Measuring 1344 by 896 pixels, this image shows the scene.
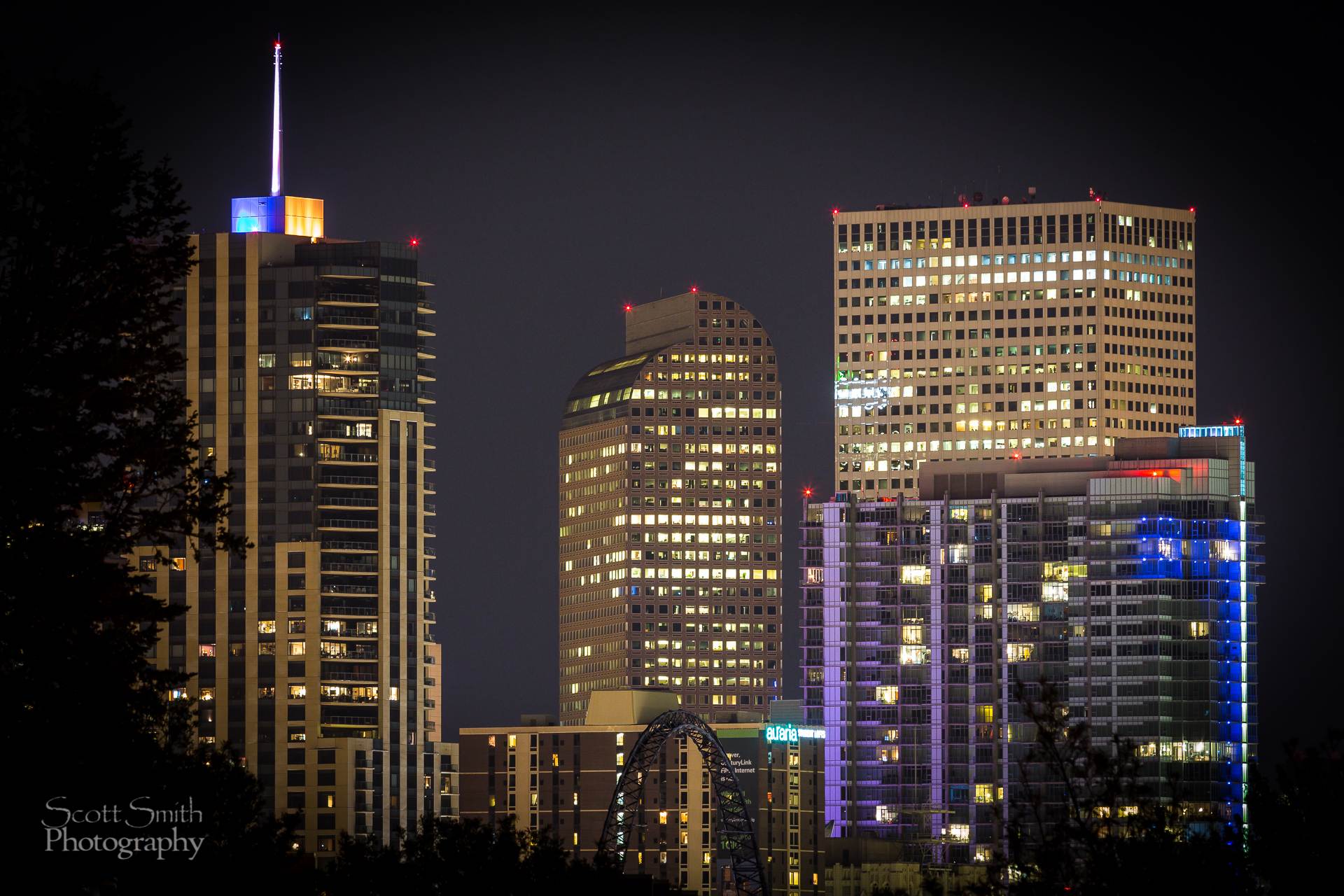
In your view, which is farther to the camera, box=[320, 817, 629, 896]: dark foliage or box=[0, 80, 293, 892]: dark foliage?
box=[320, 817, 629, 896]: dark foliage

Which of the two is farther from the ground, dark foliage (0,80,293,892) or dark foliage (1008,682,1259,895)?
dark foliage (0,80,293,892)

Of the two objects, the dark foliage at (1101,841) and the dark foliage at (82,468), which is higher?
the dark foliage at (82,468)

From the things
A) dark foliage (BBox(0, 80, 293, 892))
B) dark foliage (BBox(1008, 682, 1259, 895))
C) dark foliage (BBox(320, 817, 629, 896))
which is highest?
dark foliage (BBox(0, 80, 293, 892))

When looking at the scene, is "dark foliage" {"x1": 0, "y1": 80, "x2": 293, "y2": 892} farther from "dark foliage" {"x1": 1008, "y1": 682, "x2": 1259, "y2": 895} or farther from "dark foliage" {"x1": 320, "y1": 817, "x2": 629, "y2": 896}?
"dark foliage" {"x1": 320, "y1": 817, "x2": 629, "y2": 896}

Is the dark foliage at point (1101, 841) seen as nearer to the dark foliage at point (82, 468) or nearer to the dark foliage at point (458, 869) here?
the dark foliage at point (82, 468)

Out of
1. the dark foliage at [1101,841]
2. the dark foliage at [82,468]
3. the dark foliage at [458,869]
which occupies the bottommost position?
the dark foliage at [458,869]

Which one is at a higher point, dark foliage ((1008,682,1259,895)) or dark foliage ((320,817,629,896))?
dark foliage ((1008,682,1259,895))

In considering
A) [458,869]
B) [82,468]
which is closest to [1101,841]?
[82,468]

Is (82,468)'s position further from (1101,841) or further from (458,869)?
(458,869)

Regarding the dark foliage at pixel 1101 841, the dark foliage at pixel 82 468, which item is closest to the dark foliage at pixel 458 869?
the dark foliage at pixel 82 468

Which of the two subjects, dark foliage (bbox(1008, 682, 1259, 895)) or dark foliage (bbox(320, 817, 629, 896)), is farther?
dark foliage (bbox(320, 817, 629, 896))

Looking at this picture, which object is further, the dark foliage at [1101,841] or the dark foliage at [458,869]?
the dark foliage at [458,869]

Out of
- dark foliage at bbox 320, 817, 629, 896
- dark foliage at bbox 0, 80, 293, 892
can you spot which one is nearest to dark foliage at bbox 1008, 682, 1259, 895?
dark foliage at bbox 0, 80, 293, 892

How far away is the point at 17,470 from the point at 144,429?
5.12 meters
